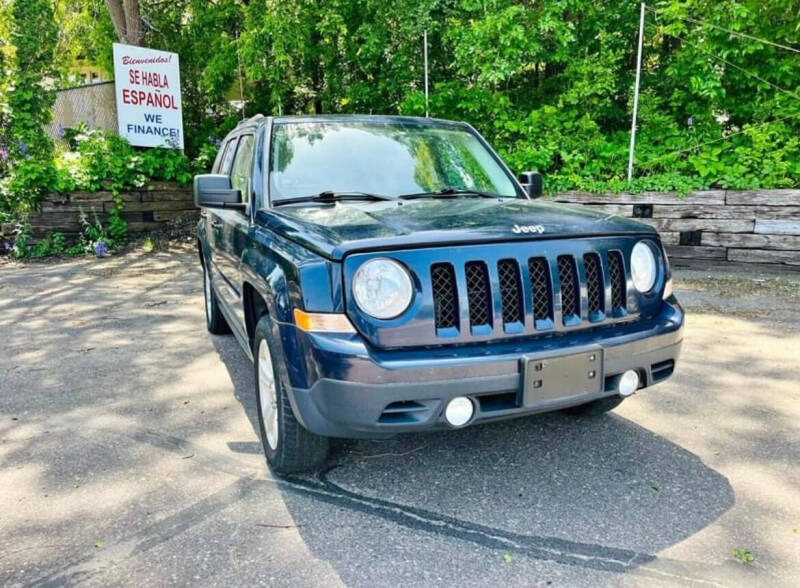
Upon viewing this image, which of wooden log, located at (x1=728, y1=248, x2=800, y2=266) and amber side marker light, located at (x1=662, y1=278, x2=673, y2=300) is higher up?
amber side marker light, located at (x1=662, y1=278, x2=673, y2=300)

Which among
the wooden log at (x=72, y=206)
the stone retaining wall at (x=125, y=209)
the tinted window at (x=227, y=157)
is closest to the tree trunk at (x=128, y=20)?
the stone retaining wall at (x=125, y=209)

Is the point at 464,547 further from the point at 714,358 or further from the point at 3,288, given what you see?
the point at 3,288

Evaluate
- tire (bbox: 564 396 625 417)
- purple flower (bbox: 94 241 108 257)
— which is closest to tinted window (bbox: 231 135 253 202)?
tire (bbox: 564 396 625 417)

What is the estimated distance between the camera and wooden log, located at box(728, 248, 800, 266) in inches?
291

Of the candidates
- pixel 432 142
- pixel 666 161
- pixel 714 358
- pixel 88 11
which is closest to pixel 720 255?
pixel 666 161

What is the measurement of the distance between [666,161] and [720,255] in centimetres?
139

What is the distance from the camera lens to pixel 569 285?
282 centimetres

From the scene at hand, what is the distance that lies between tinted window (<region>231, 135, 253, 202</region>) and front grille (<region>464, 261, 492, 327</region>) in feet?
5.34

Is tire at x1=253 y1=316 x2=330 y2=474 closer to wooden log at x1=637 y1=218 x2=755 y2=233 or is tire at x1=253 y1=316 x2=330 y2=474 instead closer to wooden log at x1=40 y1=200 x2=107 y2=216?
wooden log at x1=637 y1=218 x2=755 y2=233

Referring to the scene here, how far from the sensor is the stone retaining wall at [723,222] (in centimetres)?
740

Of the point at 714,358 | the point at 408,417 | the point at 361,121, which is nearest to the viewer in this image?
the point at 408,417

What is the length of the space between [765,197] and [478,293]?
20.6 ft

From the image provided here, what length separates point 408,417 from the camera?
2521mm

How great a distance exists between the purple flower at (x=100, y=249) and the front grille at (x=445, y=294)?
26.9ft
